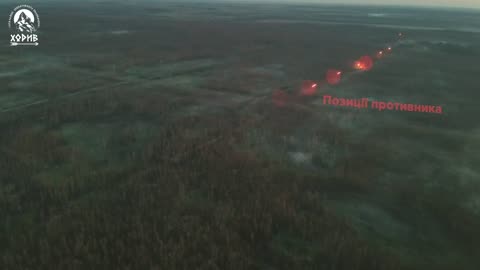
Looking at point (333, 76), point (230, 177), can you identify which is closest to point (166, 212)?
point (230, 177)

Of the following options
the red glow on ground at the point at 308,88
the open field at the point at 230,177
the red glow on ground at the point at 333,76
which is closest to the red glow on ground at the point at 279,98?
the open field at the point at 230,177

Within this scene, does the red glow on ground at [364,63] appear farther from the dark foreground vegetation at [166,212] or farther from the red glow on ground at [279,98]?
the dark foreground vegetation at [166,212]

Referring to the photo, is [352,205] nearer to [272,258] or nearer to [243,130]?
[272,258]

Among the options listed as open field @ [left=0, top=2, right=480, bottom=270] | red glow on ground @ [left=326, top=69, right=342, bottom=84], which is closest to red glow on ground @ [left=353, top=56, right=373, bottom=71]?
red glow on ground @ [left=326, top=69, right=342, bottom=84]

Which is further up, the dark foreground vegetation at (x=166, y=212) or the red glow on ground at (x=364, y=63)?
the red glow on ground at (x=364, y=63)

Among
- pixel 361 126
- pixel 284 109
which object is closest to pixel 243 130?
pixel 284 109
